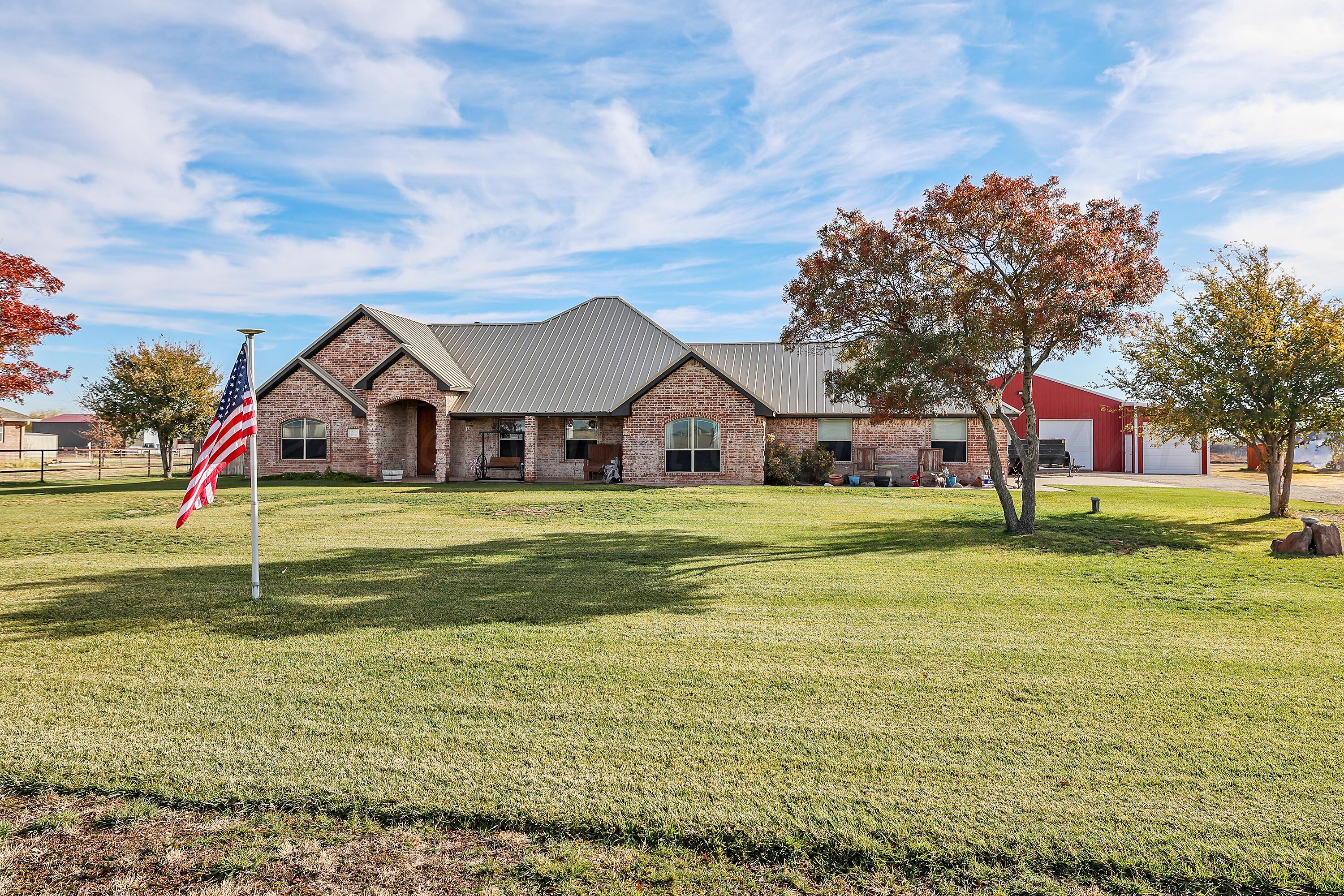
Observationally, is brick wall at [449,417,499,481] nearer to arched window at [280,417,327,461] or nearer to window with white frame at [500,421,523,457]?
window with white frame at [500,421,523,457]

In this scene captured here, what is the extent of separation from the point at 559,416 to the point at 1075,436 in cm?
2737

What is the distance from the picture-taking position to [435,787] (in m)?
4.28

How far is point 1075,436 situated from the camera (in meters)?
39.5

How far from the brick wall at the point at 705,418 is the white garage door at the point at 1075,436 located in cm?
2022

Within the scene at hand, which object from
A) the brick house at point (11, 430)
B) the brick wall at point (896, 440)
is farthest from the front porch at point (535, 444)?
the brick house at point (11, 430)

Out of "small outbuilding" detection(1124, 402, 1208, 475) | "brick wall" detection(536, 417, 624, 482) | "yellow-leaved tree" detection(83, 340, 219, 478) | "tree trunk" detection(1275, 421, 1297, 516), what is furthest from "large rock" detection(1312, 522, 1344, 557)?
"yellow-leaved tree" detection(83, 340, 219, 478)

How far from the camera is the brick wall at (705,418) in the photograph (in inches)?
1055

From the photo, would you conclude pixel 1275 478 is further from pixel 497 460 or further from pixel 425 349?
pixel 425 349

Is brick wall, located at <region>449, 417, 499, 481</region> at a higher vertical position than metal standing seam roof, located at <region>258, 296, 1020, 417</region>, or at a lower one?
lower

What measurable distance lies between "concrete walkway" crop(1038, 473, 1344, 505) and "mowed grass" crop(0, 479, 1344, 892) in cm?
1749

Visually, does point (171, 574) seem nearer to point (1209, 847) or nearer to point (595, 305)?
point (1209, 847)

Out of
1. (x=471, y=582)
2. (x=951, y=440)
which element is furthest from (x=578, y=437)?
(x=471, y=582)

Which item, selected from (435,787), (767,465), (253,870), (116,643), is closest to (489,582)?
(116,643)

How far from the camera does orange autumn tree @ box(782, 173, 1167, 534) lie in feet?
45.1
